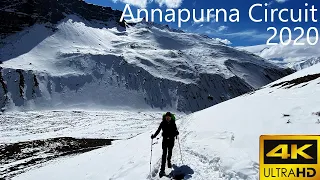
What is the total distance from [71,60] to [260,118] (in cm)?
11121

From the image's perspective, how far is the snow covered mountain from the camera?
10275cm

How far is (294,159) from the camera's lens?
36.5 ft

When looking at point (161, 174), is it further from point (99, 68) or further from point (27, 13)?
point (27, 13)

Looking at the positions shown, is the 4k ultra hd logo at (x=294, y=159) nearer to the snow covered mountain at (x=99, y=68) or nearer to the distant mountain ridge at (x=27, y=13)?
the snow covered mountain at (x=99, y=68)

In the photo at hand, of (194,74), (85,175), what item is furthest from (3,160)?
(194,74)

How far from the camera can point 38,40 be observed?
134625 mm

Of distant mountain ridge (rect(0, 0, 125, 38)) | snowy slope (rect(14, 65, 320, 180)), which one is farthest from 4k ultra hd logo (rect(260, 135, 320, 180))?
distant mountain ridge (rect(0, 0, 125, 38))

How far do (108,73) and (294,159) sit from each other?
363ft

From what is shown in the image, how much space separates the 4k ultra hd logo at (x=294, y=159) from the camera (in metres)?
11.1

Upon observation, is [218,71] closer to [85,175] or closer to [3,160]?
[3,160]

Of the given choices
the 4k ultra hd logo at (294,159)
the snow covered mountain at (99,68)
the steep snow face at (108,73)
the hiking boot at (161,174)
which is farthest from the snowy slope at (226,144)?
the steep snow face at (108,73)

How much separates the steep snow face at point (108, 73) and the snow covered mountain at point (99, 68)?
0.71ft

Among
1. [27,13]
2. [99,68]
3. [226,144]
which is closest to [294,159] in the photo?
[226,144]

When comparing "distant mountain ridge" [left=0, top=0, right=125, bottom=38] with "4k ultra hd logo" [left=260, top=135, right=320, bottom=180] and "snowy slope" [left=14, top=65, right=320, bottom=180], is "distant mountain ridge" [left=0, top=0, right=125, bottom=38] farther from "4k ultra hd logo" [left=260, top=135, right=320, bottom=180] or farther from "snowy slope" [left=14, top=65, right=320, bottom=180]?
"4k ultra hd logo" [left=260, top=135, right=320, bottom=180]
